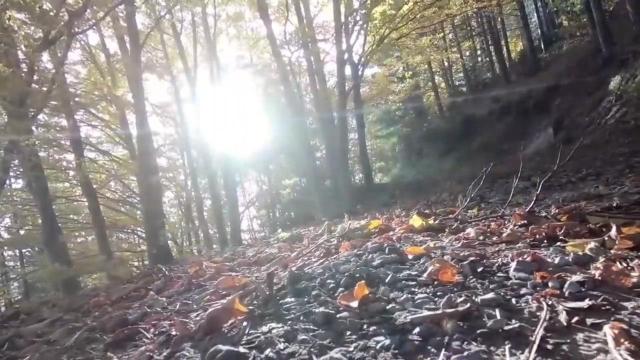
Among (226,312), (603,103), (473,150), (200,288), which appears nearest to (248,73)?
(473,150)

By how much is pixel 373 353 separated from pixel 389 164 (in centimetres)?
2382

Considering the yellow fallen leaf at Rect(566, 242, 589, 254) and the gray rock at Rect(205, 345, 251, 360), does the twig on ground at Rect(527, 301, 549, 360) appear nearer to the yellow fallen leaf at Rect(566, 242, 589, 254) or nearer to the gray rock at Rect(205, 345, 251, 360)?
the yellow fallen leaf at Rect(566, 242, 589, 254)

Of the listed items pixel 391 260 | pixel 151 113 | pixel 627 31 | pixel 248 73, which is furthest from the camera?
pixel 248 73

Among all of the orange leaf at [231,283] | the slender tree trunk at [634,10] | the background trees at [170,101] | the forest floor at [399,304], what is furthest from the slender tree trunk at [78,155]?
the slender tree trunk at [634,10]

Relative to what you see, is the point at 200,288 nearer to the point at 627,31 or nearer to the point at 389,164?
the point at 627,31

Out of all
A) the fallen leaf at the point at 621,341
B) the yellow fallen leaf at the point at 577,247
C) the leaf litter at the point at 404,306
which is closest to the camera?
the fallen leaf at the point at 621,341

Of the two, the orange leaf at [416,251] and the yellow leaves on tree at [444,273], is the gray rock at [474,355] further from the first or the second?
the orange leaf at [416,251]

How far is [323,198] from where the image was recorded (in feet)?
44.0

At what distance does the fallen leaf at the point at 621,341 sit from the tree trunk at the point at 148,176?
21.2ft

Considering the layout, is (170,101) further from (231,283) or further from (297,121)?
(231,283)

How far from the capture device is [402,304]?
8.87ft

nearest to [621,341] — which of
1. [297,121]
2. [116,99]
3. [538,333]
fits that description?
[538,333]

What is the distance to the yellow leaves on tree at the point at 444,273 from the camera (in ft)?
9.63

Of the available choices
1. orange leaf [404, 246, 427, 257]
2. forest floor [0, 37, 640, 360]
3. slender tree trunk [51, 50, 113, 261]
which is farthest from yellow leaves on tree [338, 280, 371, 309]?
slender tree trunk [51, 50, 113, 261]
